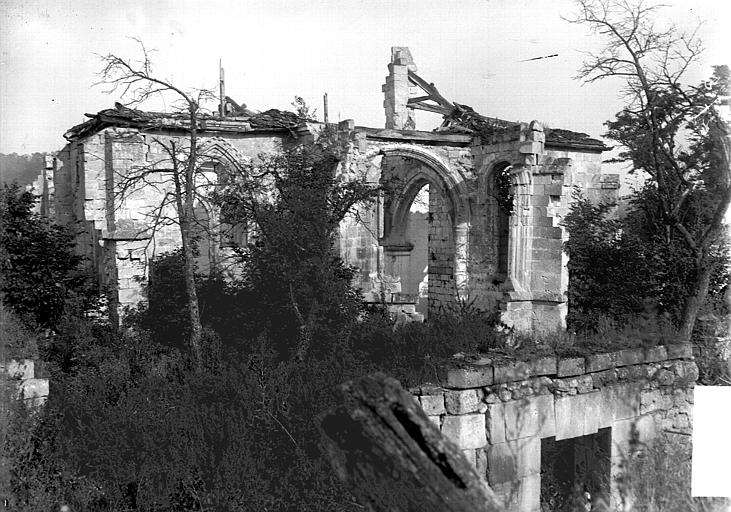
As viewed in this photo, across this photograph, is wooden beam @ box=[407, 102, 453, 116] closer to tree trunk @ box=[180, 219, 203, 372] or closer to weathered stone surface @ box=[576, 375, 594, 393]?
tree trunk @ box=[180, 219, 203, 372]

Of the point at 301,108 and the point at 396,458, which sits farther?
the point at 301,108

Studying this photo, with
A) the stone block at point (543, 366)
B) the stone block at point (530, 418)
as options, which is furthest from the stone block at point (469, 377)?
the stone block at point (543, 366)

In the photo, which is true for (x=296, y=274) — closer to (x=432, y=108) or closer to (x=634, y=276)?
(x=634, y=276)

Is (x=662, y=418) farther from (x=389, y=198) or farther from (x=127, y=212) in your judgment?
(x=389, y=198)

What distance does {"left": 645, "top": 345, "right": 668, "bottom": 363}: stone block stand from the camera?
7.05m

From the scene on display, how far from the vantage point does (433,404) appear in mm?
5855

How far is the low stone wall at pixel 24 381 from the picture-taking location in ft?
21.8

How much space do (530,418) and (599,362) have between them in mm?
1044

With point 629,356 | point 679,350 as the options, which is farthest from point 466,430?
point 679,350

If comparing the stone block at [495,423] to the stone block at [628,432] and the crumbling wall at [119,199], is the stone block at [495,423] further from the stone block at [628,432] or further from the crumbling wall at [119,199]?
the crumbling wall at [119,199]

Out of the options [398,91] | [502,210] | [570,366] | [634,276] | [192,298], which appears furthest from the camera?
[398,91]

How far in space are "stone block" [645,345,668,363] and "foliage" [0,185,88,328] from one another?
804 cm

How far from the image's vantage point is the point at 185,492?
6.25 meters

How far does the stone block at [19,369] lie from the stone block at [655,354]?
21.6 feet
